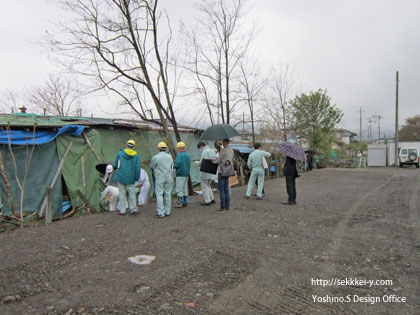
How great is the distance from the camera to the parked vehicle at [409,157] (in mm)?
27712

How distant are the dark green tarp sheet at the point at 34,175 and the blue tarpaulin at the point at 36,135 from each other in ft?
0.76

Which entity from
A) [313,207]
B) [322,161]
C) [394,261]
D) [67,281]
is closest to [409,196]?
[313,207]

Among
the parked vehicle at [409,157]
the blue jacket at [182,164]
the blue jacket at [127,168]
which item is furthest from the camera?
the parked vehicle at [409,157]

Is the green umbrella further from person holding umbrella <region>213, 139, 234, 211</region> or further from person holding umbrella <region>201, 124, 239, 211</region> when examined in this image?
person holding umbrella <region>213, 139, 234, 211</region>

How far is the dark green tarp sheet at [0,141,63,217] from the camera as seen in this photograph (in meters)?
7.73

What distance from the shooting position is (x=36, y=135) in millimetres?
8039

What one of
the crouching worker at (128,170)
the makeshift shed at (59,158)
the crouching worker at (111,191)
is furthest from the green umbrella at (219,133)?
the makeshift shed at (59,158)

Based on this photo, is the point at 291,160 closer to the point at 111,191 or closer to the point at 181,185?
the point at 181,185

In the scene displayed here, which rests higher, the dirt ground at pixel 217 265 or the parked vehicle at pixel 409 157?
the parked vehicle at pixel 409 157

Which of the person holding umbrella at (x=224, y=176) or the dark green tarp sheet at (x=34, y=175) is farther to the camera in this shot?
the dark green tarp sheet at (x=34, y=175)

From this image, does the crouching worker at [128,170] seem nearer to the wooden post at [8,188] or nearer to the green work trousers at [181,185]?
the green work trousers at [181,185]

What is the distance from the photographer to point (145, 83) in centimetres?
998

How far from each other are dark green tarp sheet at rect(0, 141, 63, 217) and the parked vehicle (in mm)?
30580

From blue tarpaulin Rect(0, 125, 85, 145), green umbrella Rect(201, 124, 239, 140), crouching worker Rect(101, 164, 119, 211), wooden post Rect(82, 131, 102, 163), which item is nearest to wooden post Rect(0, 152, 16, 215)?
blue tarpaulin Rect(0, 125, 85, 145)
